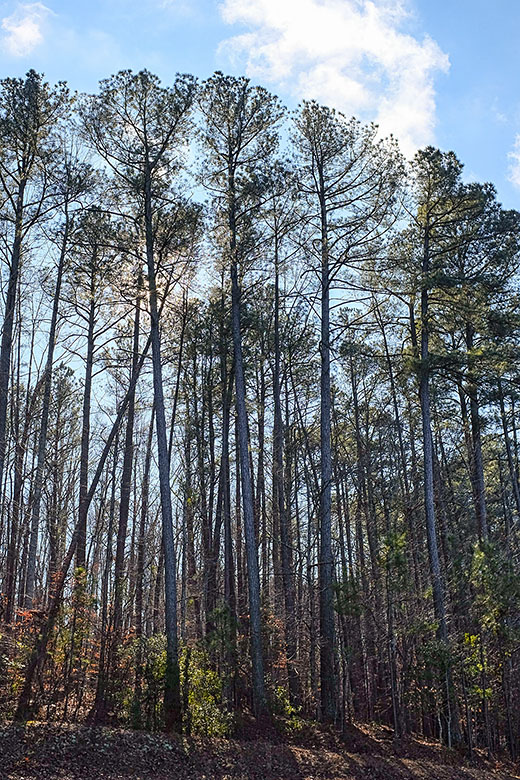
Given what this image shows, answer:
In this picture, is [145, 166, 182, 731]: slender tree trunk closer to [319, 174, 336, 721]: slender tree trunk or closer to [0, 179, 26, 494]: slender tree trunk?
[0, 179, 26, 494]: slender tree trunk

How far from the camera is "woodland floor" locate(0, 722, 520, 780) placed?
8.22 meters

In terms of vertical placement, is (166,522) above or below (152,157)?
below

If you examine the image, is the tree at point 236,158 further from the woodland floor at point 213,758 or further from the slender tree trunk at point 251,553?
the woodland floor at point 213,758

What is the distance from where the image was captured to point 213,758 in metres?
9.56

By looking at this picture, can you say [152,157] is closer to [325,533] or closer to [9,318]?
[9,318]

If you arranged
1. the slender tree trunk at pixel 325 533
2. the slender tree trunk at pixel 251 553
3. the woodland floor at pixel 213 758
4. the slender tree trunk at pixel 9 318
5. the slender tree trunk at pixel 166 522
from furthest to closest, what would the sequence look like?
the slender tree trunk at pixel 325 533, the slender tree trunk at pixel 9 318, the slender tree trunk at pixel 251 553, the slender tree trunk at pixel 166 522, the woodland floor at pixel 213 758

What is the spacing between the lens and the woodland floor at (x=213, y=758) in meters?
8.22

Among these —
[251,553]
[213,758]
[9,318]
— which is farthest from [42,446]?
[213,758]

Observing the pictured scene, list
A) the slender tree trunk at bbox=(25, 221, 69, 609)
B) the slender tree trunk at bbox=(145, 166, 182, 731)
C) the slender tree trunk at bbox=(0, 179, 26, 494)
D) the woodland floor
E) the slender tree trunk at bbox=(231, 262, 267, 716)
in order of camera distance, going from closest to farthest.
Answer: the woodland floor
the slender tree trunk at bbox=(145, 166, 182, 731)
the slender tree trunk at bbox=(231, 262, 267, 716)
the slender tree trunk at bbox=(0, 179, 26, 494)
the slender tree trunk at bbox=(25, 221, 69, 609)

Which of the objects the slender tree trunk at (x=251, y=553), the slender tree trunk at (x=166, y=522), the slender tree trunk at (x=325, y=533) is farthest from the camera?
the slender tree trunk at (x=325, y=533)

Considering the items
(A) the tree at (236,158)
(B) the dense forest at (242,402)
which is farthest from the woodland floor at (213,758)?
(A) the tree at (236,158)

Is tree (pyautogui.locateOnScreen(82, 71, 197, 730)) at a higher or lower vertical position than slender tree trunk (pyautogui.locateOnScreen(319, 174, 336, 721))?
higher

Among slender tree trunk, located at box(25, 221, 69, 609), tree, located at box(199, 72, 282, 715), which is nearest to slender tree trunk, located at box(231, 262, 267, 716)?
tree, located at box(199, 72, 282, 715)

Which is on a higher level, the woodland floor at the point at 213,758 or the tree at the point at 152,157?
the tree at the point at 152,157
